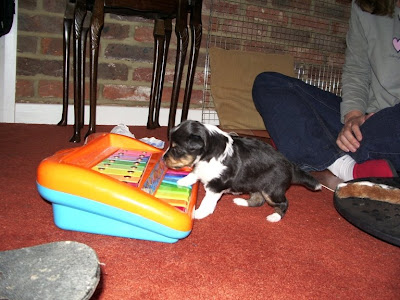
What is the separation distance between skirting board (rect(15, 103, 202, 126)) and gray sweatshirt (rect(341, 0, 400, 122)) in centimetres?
135

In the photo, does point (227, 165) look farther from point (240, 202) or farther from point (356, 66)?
point (356, 66)

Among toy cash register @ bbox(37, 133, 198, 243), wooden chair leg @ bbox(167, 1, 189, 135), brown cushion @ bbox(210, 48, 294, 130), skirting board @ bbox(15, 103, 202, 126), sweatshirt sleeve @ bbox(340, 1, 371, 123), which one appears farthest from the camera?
brown cushion @ bbox(210, 48, 294, 130)

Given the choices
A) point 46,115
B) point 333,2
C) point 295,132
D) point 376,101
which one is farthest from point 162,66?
point 333,2

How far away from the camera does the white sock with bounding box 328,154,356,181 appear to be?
184 centimetres

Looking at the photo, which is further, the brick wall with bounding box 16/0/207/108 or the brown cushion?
the brown cushion

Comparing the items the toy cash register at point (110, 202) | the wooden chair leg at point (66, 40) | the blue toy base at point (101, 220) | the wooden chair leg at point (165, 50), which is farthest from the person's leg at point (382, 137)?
the wooden chair leg at point (66, 40)

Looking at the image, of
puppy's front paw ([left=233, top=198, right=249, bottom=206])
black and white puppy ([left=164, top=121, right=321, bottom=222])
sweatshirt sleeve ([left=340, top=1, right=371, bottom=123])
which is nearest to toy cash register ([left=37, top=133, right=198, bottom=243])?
black and white puppy ([left=164, top=121, right=321, bottom=222])

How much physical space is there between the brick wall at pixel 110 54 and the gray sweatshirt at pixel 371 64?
3.77 feet

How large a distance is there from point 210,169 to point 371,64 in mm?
1216

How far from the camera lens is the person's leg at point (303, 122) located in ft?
6.32

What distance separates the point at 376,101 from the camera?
77.7 inches

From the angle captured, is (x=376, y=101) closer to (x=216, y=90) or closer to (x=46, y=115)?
(x=216, y=90)

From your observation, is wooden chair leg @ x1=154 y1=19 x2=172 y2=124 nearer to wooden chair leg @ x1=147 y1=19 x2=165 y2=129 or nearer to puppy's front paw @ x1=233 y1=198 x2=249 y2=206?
wooden chair leg @ x1=147 y1=19 x2=165 y2=129

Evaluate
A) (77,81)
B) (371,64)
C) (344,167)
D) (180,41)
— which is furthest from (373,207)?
(77,81)
